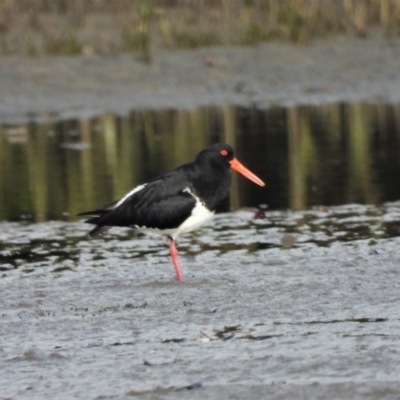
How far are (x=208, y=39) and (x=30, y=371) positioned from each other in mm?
16959

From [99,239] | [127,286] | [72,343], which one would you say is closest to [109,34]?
[99,239]

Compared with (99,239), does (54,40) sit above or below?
above

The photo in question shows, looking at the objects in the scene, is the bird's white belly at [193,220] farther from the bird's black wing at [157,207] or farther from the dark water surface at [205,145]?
the dark water surface at [205,145]

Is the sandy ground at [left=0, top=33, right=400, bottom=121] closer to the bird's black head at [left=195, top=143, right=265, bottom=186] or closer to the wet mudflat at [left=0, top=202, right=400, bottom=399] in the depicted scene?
the wet mudflat at [left=0, top=202, right=400, bottom=399]

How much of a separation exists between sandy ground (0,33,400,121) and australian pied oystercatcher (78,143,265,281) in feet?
35.3

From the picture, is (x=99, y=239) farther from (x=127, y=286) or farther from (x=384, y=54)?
(x=384, y=54)

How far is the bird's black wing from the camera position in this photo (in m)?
7.46

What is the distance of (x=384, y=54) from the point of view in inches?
835

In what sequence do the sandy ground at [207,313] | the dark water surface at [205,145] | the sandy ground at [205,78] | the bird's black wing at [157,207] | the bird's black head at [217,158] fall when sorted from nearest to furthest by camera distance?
the sandy ground at [207,313] < the bird's black wing at [157,207] < the bird's black head at [217,158] < the dark water surface at [205,145] < the sandy ground at [205,78]

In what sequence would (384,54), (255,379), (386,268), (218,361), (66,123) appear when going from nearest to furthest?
(255,379)
(218,361)
(386,268)
(66,123)
(384,54)

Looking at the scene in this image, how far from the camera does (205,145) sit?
14477 millimetres

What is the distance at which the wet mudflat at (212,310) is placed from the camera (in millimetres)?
4926

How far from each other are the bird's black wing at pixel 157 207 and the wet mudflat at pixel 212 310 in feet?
1.15

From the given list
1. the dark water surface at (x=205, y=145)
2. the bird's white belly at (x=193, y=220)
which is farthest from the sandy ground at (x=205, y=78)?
the bird's white belly at (x=193, y=220)
